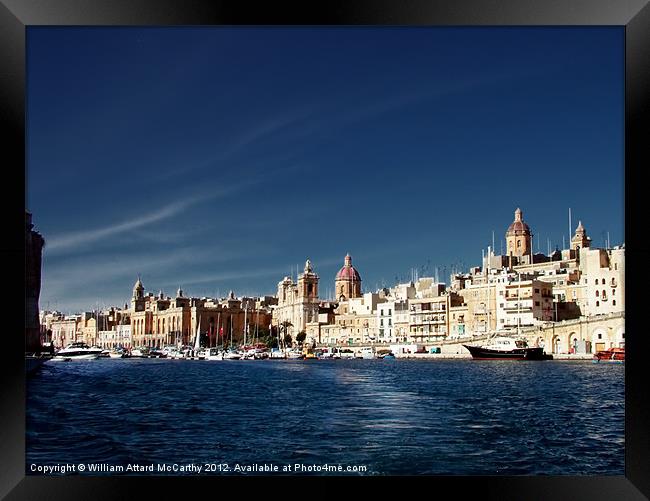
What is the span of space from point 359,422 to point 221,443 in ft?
6.04

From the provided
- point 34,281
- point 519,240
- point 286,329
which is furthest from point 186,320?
point 34,281

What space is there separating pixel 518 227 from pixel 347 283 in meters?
9.65

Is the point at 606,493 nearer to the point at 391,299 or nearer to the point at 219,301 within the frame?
the point at 391,299

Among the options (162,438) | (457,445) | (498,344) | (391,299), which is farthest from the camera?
(391,299)

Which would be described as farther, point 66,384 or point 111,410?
point 66,384

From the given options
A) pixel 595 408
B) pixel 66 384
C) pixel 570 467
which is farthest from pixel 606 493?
pixel 66 384

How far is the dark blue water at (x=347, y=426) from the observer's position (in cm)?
566

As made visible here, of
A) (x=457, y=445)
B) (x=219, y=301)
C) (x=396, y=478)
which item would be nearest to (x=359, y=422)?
(x=457, y=445)

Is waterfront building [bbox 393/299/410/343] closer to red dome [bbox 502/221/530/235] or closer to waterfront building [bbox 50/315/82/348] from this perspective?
red dome [bbox 502/221/530/235]

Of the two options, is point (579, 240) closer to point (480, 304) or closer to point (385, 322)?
point (480, 304)

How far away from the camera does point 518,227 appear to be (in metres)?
30.3

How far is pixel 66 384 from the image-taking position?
14.0m

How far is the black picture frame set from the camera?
389 cm

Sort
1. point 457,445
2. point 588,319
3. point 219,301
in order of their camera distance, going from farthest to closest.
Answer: point 219,301 < point 588,319 < point 457,445
